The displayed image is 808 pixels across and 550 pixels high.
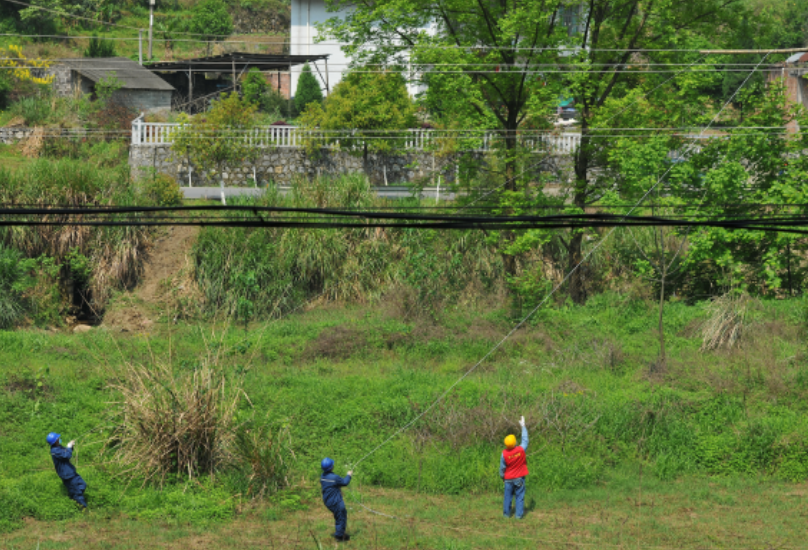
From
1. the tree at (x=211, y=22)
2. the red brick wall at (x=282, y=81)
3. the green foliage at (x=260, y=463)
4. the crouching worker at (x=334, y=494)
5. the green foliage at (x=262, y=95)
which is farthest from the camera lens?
the tree at (x=211, y=22)

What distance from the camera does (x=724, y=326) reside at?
61.0ft

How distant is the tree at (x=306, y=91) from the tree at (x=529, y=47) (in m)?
16.7

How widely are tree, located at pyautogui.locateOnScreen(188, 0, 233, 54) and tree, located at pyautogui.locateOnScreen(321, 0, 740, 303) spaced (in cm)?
2663

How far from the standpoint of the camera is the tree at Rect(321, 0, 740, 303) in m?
19.8

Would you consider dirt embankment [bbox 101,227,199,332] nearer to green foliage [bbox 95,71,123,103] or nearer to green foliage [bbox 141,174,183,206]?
green foliage [bbox 141,174,183,206]

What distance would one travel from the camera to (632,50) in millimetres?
20078

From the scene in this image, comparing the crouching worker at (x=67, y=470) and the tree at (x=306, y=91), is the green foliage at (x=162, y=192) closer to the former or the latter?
the crouching worker at (x=67, y=470)

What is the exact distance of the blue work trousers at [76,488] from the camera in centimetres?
1275

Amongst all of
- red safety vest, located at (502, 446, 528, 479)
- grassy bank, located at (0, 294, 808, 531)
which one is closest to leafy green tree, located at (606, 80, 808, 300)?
grassy bank, located at (0, 294, 808, 531)

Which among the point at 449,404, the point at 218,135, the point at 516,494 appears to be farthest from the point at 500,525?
the point at 218,135

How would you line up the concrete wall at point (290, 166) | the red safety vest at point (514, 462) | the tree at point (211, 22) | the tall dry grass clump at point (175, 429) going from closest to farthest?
1. the red safety vest at point (514, 462)
2. the tall dry grass clump at point (175, 429)
3. the concrete wall at point (290, 166)
4. the tree at point (211, 22)

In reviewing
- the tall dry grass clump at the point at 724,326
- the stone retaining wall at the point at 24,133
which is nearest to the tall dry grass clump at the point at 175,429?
the tall dry grass clump at the point at 724,326

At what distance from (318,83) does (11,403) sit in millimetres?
25425

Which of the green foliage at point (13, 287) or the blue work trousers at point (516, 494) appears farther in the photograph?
the green foliage at point (13, 287)
